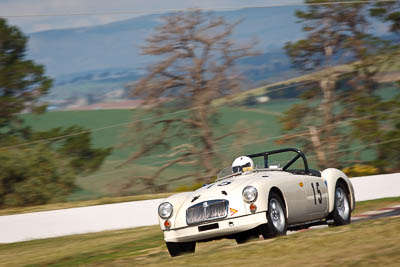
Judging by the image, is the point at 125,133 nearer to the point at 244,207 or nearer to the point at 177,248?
the point at 177,248

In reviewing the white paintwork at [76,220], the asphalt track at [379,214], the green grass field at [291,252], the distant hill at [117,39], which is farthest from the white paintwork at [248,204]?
the distant hill at [117,39]

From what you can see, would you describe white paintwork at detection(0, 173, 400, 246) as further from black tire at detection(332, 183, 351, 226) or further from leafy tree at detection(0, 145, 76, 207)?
leafy tree at detection(0, 145, 76, 207)

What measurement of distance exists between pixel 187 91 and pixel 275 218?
21.3 m

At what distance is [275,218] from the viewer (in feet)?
29.2

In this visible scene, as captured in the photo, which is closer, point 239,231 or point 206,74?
point 239,231

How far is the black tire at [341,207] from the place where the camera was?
412 inches

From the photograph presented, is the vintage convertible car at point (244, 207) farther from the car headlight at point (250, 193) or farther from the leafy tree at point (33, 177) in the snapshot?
the leafy tree at point (33, 177)

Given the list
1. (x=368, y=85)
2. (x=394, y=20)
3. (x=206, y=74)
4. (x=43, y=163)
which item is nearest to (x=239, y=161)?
(x=43, y=163)

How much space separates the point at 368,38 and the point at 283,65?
417 cm

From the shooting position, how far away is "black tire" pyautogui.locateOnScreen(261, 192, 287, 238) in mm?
8658

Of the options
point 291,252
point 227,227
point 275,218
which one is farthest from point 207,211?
point 291,252

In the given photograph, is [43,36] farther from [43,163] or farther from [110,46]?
[43,163]

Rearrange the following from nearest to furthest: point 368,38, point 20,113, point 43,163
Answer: point 43,163, point 20,113, point 368,38

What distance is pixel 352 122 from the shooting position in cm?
3012
